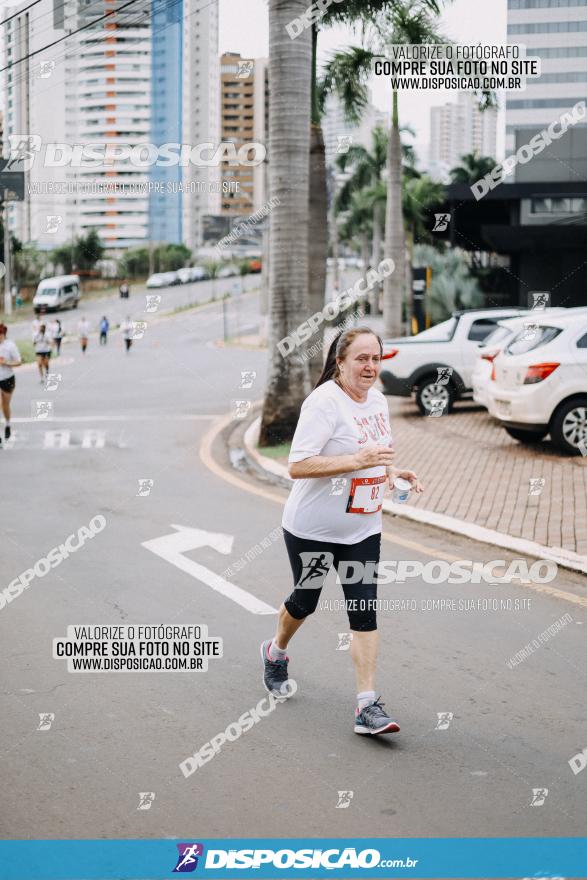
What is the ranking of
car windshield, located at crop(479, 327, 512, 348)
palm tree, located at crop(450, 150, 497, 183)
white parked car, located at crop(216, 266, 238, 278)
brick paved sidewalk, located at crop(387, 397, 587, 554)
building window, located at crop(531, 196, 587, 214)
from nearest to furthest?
brick paved sidewalk, located at crop(387, 397, 587, 554), car windshield, located at crop(479, 327, 512, 348), building window, located at crop(531, 196, 587, 214), palm tree, located at crop(450, 150, 497, 183), white parked car, located at crop(216, 266, 238, 278)

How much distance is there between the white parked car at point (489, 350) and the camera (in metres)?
14.8

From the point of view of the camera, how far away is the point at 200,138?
85.8m

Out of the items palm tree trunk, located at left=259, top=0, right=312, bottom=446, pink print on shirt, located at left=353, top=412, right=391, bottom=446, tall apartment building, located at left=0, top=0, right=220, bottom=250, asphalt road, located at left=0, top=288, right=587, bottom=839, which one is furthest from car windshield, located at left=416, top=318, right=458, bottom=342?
tall apartment building, located at left=0, top=0, right=220, bottom=250

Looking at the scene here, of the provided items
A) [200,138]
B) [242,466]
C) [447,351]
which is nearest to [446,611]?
[242,466]

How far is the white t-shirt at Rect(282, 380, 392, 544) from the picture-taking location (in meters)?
4.86

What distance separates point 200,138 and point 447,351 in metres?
72.7

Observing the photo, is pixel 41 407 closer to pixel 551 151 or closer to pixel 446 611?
pixel 446 611

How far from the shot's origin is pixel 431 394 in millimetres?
17672

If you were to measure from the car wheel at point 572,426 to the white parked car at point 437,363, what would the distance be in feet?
15.6

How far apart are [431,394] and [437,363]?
0.54 metres

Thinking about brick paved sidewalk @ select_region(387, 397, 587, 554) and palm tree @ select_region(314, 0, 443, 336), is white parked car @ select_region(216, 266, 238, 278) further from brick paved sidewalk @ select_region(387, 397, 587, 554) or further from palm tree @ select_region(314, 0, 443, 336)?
brick paved sidewalk @ select_region(387, 397, 587, 554)

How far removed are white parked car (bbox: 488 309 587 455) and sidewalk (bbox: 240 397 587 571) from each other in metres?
0.38

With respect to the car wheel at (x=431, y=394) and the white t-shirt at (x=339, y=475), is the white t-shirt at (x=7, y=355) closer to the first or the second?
the car wheel at (x=431, y=394)

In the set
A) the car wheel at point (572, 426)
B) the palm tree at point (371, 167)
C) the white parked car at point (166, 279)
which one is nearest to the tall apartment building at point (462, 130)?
the white parked car at point (166, 279)
